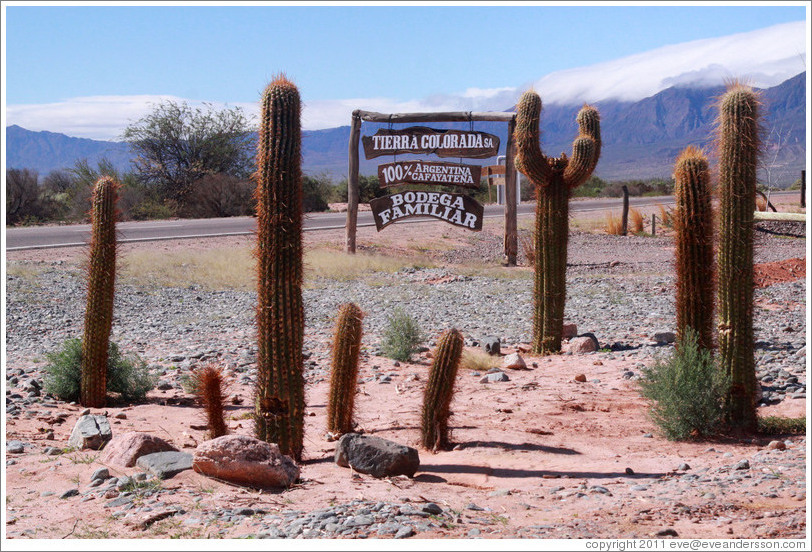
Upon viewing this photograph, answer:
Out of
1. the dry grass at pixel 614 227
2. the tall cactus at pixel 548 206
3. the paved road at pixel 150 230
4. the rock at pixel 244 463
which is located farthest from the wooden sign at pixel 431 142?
the rock at pixel 244 463

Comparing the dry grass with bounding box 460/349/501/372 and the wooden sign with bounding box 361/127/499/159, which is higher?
the wooden sign with bounding box 361/127/499/159

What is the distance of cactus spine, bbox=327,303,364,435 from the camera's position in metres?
7.46

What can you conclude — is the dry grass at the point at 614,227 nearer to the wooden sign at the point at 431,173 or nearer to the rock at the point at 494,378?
the wooden sign at the point at 431,173

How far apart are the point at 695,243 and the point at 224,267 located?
1413 cm

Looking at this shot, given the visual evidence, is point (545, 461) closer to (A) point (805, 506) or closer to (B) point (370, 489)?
(B) point (370, 489)

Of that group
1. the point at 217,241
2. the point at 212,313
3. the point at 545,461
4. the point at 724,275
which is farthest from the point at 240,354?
the point at 217,241

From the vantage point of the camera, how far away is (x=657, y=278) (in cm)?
1928

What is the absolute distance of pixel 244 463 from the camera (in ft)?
19.3

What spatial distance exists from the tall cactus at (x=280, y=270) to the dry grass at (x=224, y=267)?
11.2 metres

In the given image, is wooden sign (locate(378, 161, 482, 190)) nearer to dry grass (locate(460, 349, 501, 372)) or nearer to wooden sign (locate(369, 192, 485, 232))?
wooden sign (locate(369, 192, 485, 232))

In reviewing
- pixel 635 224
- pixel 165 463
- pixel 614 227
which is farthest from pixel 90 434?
pixel 635 224

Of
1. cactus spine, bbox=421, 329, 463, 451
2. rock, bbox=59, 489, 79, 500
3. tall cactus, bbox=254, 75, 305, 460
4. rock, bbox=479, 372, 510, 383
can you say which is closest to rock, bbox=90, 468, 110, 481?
rock, bbox=59, 489, 79, 500

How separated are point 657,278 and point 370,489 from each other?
48.3 ft

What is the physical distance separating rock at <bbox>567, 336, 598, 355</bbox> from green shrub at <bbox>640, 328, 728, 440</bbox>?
143 inches
